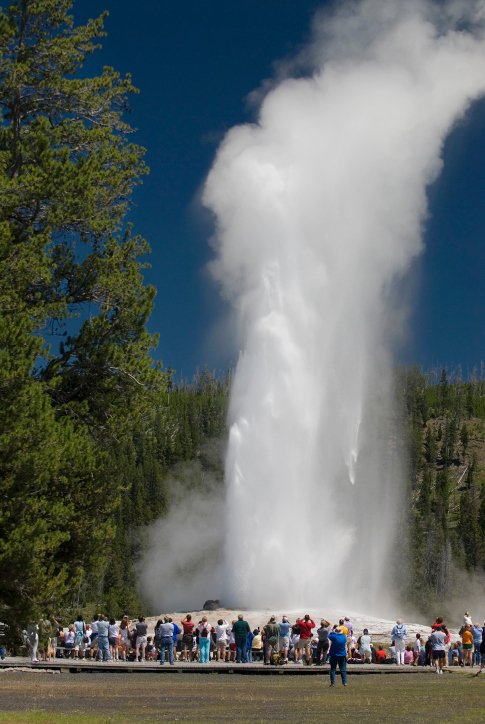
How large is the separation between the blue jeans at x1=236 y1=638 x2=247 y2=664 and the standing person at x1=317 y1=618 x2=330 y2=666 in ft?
6.80

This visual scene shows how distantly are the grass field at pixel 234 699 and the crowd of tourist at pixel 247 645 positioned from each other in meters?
4.80

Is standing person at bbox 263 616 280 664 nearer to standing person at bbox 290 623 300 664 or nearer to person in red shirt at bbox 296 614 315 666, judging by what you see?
standing person at bbox 290 623 300 664

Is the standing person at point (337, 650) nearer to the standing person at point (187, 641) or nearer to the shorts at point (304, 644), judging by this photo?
the shorts at point (304, 644)

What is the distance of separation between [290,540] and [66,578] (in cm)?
2529

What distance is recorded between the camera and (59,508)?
70.3 ft

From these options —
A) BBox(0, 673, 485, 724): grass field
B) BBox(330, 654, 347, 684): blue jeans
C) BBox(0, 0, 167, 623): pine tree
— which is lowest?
BBox(0, 673, 485, 724): grass field

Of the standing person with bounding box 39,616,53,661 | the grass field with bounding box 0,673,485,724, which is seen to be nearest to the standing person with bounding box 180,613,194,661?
the standing person with bounding box 39,616,53,661

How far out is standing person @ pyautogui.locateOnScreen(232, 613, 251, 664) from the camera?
28.4m

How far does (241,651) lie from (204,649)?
5.85 feet

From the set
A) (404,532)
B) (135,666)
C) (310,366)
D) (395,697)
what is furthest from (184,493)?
(395,697)

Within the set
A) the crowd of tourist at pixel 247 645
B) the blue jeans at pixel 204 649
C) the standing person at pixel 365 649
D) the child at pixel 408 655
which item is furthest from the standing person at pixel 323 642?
the child at pixel 408 655

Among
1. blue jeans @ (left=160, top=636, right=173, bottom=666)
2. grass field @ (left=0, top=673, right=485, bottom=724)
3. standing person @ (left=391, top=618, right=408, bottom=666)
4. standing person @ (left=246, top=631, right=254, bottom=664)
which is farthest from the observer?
standing person @ (left=391, top=618, right=408, bottom=666)

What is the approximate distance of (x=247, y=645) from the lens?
29.3 m

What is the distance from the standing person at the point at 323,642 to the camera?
1109 inches
